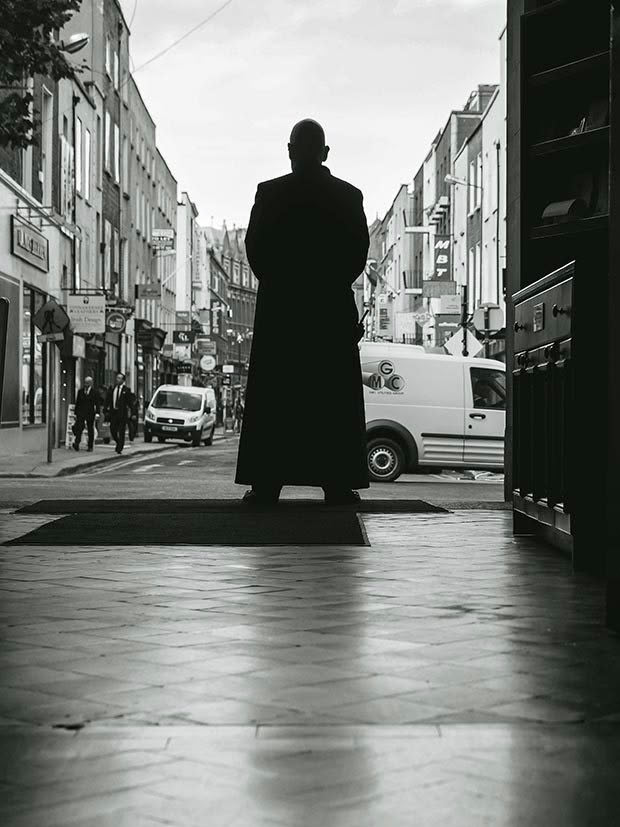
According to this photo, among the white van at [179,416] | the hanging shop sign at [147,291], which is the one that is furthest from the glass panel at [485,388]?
the hanging shop sign at [147,291]

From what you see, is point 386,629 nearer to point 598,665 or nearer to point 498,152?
point 598,665

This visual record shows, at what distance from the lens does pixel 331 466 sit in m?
8.56

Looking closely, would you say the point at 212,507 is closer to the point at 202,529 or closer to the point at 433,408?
the point at 202,529

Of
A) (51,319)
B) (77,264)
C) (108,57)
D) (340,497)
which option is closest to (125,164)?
(108,57)

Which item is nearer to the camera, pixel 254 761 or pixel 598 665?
pixel 254 761

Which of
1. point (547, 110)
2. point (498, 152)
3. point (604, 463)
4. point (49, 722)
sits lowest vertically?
point (49, 722)

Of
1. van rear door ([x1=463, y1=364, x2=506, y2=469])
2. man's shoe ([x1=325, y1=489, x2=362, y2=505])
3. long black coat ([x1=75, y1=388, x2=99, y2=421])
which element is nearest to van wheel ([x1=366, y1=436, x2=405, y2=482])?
van rear door ([x1=463, y1=364, x2=506, y2=469])

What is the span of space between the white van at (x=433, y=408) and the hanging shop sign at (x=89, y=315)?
439 inches

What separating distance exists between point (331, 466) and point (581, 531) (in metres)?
2.92

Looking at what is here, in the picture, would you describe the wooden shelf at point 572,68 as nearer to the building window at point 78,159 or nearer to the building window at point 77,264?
the building window at point 77,264

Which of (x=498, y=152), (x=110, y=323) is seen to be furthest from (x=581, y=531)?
(x=498, y=152)

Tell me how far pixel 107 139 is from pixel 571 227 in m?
40.4

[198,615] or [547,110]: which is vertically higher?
[547,110]

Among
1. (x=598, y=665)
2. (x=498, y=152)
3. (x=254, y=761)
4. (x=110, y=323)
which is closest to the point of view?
(x=254, y=761)
